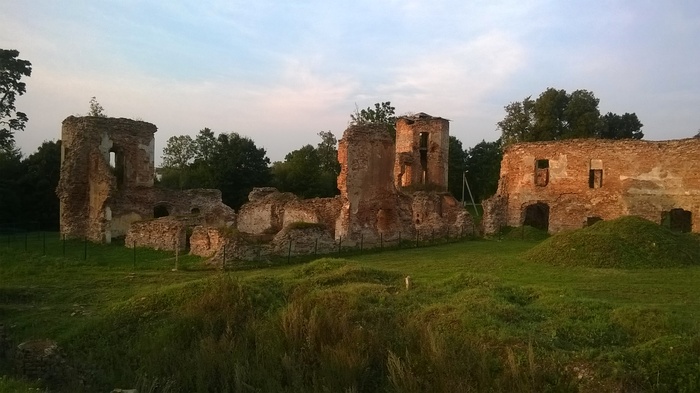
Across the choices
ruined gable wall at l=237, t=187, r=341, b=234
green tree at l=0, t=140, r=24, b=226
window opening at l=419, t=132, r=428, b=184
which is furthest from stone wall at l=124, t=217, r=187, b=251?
window opening at l=419, t=132, r=428, b=184

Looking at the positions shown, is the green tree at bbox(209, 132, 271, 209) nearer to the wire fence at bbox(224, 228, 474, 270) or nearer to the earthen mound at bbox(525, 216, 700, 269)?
the wire fence at bbox(224, 228, 474, 270)

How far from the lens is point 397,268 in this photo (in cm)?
1597

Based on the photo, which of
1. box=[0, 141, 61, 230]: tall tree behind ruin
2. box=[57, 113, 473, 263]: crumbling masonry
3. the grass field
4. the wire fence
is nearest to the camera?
the grass field

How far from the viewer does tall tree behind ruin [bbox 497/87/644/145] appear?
1767 inches

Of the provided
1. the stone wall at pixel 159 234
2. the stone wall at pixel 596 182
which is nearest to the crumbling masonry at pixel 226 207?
the stone wall at pixel 159 234

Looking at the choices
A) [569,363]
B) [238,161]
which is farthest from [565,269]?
[238,161]

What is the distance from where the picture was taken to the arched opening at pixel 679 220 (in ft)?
86.4

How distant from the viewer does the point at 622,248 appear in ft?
54.5

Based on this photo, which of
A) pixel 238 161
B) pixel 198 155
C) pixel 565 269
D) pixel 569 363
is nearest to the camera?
pixel 569 363

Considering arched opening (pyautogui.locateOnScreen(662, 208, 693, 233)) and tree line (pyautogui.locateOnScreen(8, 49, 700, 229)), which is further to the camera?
tree line (pyautogui.locateOnScreen(8, 49, 700, 229))

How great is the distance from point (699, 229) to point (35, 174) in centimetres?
3560

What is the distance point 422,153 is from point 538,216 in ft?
26.3

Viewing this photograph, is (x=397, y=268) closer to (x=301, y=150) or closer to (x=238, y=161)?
(x=238, y=161)

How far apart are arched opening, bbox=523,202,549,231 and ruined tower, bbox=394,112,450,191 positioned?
586 centimetres
